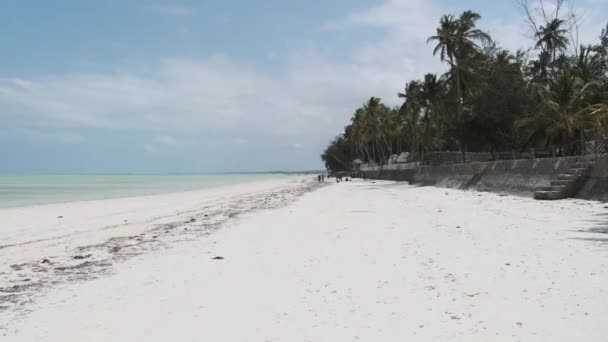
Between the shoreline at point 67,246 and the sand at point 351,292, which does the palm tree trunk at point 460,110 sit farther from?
the sand at point 351,292

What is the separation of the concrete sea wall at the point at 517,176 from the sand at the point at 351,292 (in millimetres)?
6344

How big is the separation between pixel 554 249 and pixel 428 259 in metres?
2.02

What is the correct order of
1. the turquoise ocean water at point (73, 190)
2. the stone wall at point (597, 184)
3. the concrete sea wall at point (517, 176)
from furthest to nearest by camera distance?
the turquoise ocean water at point (73, 190) < the concrete sea wall at point (517, 176) < the stone wall at point (597, 184)

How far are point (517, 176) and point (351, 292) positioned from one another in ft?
57.1

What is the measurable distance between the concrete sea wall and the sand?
6.34m

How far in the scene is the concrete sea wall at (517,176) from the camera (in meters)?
15.7

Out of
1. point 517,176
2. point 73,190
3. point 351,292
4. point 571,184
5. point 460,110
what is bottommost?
point 351,292

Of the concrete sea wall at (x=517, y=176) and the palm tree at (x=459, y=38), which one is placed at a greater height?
the palm tree at (x=459, y=38)

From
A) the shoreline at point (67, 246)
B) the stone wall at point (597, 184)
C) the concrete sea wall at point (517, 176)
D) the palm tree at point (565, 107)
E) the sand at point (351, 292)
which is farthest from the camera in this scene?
the palm tree at point (565, 107)

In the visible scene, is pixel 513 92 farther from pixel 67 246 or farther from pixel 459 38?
pixel 67 246

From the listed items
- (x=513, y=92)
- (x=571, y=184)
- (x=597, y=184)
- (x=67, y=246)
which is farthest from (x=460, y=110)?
(x=67, y=246)

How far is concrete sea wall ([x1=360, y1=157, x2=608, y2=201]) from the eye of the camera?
15688 mm

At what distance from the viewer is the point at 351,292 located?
581 cm

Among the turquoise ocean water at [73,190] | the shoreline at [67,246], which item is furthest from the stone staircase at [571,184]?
the turquoise ocean water at [73,190]
